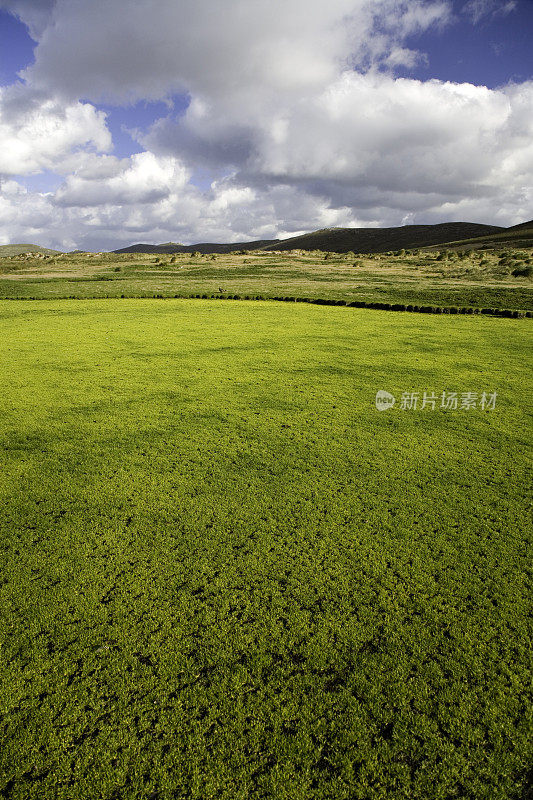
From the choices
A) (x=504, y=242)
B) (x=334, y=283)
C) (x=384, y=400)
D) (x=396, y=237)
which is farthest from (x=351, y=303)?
(x=396, y=237)

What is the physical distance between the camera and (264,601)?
3.71 m

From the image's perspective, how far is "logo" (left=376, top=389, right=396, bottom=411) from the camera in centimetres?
827

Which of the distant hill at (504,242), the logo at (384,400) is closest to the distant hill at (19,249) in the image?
the distant hill at (504,242)

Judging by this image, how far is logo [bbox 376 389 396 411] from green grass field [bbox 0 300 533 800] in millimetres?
536

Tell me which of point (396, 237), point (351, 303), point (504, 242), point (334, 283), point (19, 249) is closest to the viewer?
point (351, 303)

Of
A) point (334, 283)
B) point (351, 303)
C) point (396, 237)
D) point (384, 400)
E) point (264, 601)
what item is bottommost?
point (264, 601)

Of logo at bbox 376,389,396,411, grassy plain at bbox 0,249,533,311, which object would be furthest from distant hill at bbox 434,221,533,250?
logo at bbox 376,389,396,411

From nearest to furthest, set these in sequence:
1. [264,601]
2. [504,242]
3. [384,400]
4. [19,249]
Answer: [264,601] < [384,400] < [504,242] < [19,249]

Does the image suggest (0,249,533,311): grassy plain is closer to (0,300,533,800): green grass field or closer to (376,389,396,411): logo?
(376,389,396,411): logo

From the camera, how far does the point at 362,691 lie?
298 centimetres

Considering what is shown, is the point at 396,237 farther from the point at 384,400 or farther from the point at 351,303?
the point at 384,400

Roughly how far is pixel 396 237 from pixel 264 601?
5394 inches

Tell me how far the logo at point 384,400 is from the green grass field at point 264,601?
54 cm

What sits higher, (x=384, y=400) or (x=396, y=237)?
(x=396, y=237)
